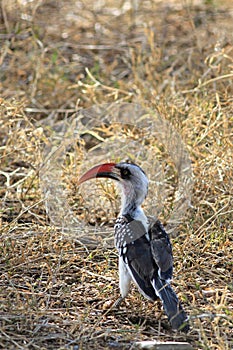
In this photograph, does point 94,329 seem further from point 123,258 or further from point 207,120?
point 207,120

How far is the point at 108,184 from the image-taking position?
5297mm

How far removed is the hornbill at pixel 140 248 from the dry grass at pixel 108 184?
0.15 metres

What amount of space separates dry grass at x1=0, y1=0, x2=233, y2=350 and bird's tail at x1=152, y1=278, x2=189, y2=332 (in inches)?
2.9

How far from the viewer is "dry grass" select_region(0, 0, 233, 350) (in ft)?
13.0

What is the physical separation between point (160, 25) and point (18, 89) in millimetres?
1984

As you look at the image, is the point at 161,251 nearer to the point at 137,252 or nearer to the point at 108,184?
the point at 137,252

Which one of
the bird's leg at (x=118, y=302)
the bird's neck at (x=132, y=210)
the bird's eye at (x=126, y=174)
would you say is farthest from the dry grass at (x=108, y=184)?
the bird's eye at (x=126, y=174)

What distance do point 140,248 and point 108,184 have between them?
1217mm

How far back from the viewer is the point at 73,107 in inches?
272

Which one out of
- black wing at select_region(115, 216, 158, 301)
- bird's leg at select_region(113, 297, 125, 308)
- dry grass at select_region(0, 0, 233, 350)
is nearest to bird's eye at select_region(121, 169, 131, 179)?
black wing at select_region(115, 216, 158, 301)

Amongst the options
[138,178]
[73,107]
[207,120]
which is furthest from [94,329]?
[73,107]

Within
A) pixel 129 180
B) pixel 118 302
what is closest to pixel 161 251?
pixel 118 302

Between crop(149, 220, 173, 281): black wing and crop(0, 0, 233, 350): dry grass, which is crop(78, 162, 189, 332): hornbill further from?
crop(0, 0, 233, 350): dry grass

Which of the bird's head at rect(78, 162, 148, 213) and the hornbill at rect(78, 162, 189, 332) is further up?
the bird's head at rect(78, 162, 148, 213)
